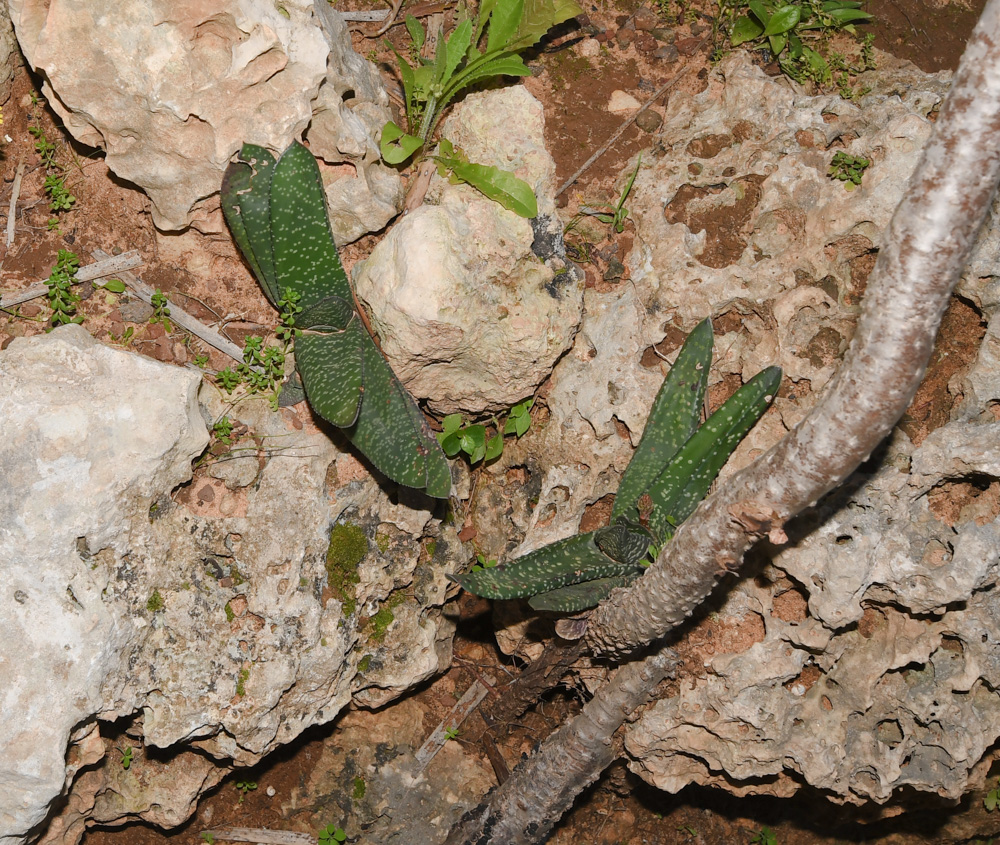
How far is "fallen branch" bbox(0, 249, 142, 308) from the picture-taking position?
3012mm

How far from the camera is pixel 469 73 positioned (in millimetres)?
3307

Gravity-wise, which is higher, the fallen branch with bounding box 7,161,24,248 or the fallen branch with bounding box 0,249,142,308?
the fallen branch with bounding box 7,161,24,248

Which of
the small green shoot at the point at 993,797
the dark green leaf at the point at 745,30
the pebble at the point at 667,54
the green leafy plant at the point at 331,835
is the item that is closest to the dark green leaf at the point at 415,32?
the pebble at the point at 667,54

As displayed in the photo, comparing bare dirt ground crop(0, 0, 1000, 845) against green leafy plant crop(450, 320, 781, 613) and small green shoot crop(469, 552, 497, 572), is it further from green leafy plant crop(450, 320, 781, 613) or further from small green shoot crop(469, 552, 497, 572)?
green leafy plant crop(450, 320, 781, 613)

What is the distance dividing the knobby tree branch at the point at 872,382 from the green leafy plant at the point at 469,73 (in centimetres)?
142

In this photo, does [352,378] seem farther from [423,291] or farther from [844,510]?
[844,510]

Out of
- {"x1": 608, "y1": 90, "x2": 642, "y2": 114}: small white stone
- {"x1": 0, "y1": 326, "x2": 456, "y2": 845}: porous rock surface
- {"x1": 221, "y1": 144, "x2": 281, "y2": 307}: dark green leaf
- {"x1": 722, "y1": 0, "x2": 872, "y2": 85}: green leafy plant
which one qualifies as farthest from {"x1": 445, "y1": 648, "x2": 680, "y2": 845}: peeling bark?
{"x1": 722, "y1": 0, "x2": 872, "y2": 85}: green leafy plant

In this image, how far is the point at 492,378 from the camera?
3293 millimetres

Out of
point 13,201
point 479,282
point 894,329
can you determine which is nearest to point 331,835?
point 479,282

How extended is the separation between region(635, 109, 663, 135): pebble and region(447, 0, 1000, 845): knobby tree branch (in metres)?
1.94

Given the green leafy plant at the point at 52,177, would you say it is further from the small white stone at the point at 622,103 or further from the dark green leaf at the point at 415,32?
the small white stone at the point at 622,103

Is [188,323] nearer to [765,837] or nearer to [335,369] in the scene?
[335,369]

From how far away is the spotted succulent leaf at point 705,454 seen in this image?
8.98ft

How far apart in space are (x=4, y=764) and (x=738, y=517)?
2273mm
